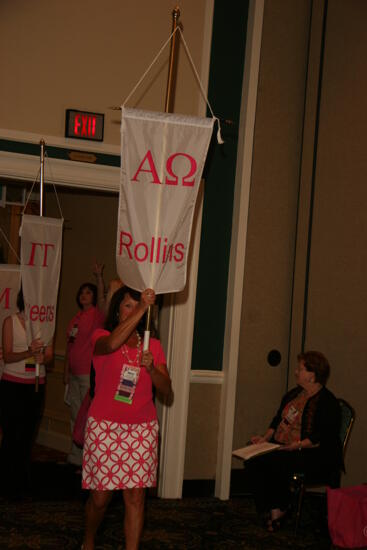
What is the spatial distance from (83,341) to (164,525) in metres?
1.99

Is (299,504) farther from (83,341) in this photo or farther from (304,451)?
(83,341)

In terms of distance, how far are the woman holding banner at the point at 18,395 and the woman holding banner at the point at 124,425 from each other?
160cm

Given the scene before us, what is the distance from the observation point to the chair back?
15.7ft

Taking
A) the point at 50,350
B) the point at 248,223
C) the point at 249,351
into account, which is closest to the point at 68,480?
the point at 50,350

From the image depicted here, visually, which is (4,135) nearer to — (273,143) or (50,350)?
(50,350)

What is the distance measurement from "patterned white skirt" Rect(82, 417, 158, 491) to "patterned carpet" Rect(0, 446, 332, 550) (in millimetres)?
881

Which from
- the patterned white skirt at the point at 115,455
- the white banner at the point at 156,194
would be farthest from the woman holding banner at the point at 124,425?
the white banner at the point at 156,194

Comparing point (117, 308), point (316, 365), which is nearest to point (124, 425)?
point (117, 308)

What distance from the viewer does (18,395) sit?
4980 millimetres

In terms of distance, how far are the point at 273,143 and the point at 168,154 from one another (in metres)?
2.30

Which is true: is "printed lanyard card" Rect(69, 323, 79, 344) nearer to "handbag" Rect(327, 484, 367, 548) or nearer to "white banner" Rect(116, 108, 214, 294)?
"handbag" Rect(327, 484, 367, 548)

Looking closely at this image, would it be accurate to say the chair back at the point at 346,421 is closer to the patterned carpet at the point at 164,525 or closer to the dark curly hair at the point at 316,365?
the dark curly hair at the point at 316,365

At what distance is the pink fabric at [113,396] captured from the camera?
11.2ft

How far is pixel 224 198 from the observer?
5629 millimetres
